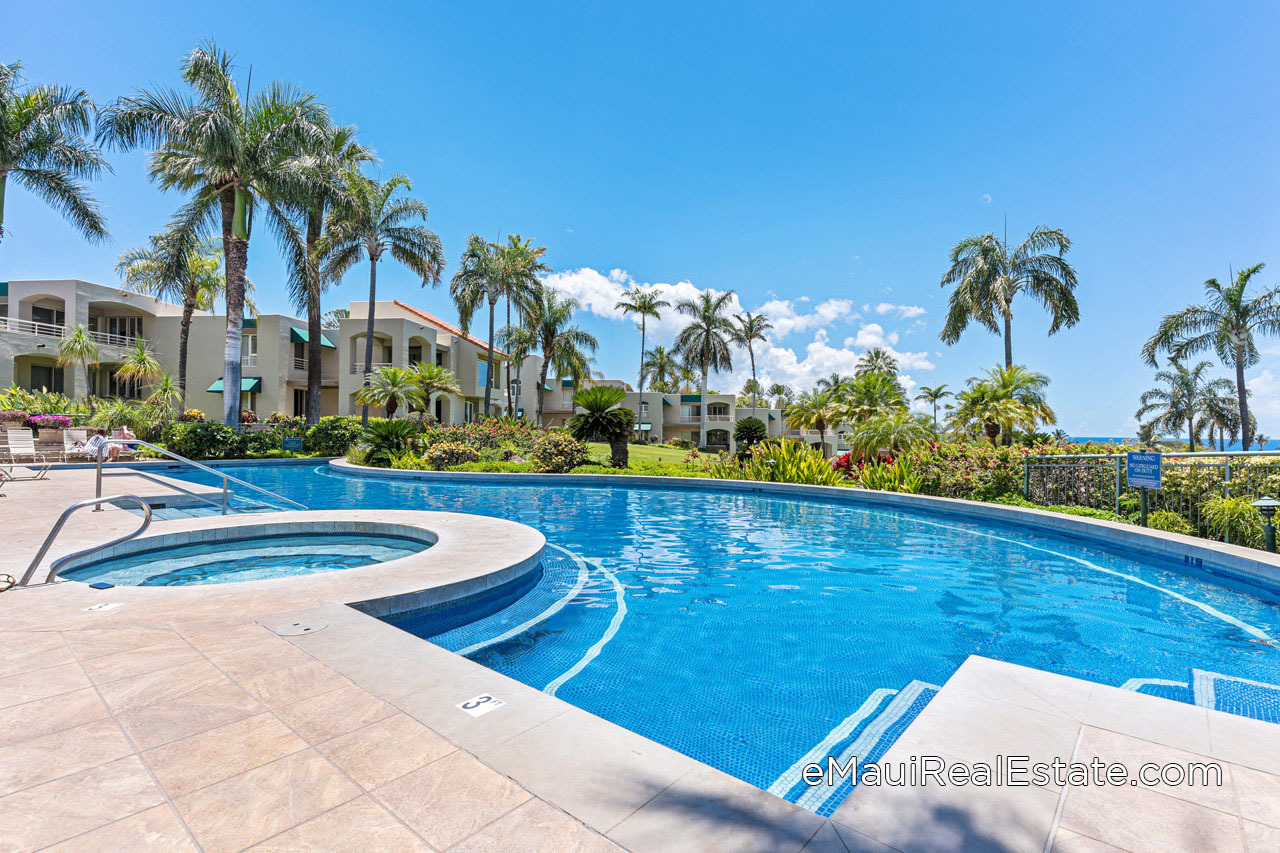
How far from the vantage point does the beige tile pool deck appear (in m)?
1.92

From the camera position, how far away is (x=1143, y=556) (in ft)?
27.0

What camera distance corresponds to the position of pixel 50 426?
2225cm

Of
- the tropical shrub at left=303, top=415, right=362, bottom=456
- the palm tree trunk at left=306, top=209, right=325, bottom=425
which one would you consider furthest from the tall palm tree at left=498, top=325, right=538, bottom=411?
the tropical shrub at left=303, top=415, right=362, bottom=456

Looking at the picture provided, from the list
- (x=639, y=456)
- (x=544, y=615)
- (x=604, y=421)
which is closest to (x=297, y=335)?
(x=639, y=456)

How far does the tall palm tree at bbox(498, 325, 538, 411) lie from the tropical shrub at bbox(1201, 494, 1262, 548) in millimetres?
33053

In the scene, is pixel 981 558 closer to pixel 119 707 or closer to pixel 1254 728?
pixel 1254 728

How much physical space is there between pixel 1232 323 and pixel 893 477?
→ 25.1 meters

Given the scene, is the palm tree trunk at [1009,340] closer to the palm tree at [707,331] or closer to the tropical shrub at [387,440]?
the palm tree at [707,331]

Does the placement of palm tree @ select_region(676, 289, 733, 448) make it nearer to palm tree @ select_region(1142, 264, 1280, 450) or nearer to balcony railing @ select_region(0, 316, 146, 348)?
palm tree @ select_region(1142, 264, 1280, 450)

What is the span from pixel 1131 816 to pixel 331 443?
26823 millimetres

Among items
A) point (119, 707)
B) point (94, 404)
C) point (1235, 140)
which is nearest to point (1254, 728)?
point (119, 707)

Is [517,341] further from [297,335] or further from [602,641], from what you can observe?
[602,641]

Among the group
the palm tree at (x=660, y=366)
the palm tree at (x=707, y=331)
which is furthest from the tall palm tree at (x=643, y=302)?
the palm tree at (x=660, y=366)

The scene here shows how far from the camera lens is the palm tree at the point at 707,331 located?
44375 millimetres
